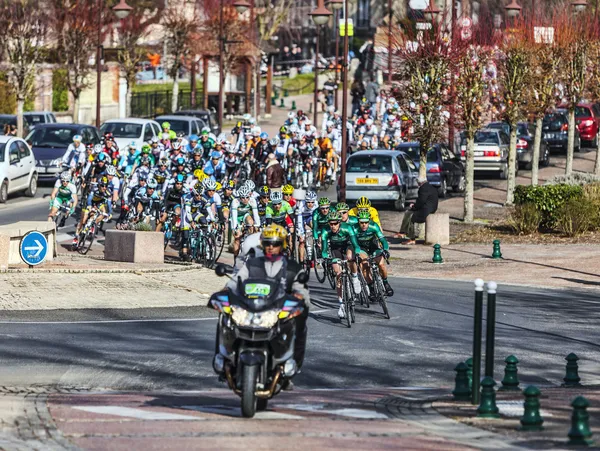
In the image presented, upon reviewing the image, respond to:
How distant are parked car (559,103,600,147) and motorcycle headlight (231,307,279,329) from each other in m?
44.9

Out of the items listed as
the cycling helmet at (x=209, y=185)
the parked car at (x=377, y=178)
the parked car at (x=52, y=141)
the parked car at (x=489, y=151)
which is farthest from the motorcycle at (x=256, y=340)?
the parked car at (x=489, y=151)

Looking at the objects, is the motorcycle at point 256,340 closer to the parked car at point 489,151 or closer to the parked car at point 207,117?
the parked car at point 489,151

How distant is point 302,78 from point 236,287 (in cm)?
8437

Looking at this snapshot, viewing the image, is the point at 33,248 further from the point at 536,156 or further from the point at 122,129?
the point at 536,156

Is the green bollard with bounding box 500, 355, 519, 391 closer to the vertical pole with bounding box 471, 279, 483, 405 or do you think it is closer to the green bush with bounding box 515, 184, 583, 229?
the vertical pole with bounding box 471, 279, 483, 405

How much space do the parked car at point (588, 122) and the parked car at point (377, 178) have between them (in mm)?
20277

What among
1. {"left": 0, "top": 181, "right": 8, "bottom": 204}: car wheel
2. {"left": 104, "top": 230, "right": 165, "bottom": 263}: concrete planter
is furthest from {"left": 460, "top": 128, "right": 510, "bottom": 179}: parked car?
{"left": 104, "top": 230, "right": 165, "bottom": 263}: concrete planter

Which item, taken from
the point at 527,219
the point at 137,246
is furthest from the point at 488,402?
the point at 527,219

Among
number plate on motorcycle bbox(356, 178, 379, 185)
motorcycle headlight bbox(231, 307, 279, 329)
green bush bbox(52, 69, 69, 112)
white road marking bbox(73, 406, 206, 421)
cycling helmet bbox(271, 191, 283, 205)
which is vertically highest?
green bush bbox(52, 69, 69, 112)

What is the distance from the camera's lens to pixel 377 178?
36031 mm

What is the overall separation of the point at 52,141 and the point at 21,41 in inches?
339

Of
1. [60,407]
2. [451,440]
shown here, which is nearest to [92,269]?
[60,407]

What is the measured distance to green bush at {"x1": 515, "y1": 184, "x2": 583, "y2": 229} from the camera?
102 ft

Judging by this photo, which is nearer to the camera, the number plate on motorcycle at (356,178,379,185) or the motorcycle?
the motorcycle
